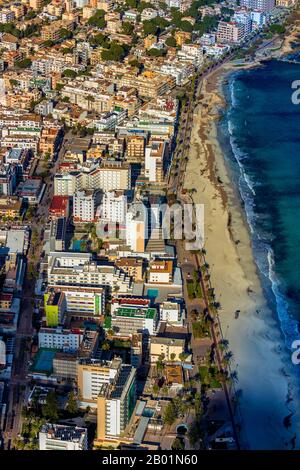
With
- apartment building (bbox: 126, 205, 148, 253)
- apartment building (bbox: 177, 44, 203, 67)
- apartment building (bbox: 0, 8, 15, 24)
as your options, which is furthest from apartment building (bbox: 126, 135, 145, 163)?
apartment building (bbox: 0, 8, 15, 24)

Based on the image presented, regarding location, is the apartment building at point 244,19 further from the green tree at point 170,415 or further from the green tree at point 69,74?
the green tree at point 170,415

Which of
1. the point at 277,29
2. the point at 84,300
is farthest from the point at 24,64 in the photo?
the point at 84,300

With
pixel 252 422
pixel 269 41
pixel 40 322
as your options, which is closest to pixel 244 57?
pixel 269 41

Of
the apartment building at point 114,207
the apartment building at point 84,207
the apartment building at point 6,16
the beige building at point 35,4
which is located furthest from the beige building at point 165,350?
the beige building at point 35,4

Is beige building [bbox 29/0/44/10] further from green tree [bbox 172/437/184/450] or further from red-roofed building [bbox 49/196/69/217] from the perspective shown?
green tree [bbox 172/437/184/450]

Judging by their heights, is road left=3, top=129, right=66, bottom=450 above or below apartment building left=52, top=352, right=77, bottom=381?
below
